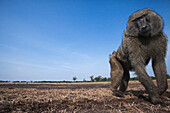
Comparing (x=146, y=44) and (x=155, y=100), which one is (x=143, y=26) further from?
(x=155, y=100)

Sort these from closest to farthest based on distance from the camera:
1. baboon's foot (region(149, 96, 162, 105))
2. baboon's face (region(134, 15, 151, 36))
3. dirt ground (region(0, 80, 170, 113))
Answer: dirt ground (region(0, 80, 170, 113)), baboon's foot (region(149, 96, 162, 105)), baboon's face (region(134, 15, 151, 36))

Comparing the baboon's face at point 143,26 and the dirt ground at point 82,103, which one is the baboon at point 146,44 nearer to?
the baboon's face at point 143,26

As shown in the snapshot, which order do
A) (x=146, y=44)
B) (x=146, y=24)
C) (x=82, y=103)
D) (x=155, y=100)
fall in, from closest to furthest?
(x=155, y=100), (x=82, y=103), (x=146, y=24), (x=146, y=44)

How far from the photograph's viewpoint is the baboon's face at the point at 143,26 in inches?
126

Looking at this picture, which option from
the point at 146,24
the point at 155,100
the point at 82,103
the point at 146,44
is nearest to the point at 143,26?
the point at 146,24

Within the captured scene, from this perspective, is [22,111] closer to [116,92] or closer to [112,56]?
[116,92]

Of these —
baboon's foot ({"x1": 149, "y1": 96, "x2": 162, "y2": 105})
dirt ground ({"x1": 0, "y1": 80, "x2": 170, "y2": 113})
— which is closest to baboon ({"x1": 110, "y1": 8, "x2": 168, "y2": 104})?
baboon's foot ({"x1": 149, "y1": 96, "x2": 162, "y2": 105})

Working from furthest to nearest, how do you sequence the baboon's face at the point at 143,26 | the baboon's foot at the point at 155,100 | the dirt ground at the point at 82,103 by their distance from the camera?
the baboon's face at the point at 143,26, the baboon's foot at the point at 155,100, the dirt ground at the point at 82,103

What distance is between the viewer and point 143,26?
317cm

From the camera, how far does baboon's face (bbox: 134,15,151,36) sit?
10.5 feet

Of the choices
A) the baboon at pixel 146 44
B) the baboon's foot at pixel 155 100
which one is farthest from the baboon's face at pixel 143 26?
the baboon's foot at pixel 155 100

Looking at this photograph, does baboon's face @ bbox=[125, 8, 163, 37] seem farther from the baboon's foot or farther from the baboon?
the baboon's foot

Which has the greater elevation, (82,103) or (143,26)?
(143,26)

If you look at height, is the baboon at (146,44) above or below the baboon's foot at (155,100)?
above
